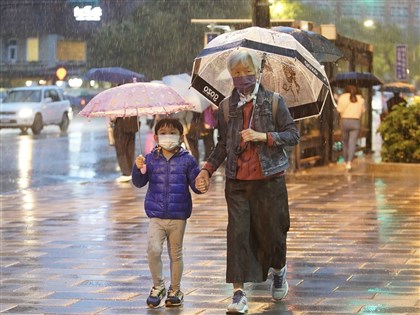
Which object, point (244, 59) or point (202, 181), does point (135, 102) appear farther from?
point (244, 59)

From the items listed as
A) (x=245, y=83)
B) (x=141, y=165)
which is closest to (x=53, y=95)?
(x=141, y=165)

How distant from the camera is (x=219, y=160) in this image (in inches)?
296

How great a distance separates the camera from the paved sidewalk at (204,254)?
771cm

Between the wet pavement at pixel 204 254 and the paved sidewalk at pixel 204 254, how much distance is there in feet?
0.03

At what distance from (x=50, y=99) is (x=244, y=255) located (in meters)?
33.0

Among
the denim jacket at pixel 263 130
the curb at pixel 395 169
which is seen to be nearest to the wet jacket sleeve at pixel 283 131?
the denim jacket at pixel 263 130

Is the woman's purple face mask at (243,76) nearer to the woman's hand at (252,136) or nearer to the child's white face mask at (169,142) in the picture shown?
the woman's hand at (252,136)

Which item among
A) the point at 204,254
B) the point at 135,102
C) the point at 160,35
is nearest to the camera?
the point at 135,102

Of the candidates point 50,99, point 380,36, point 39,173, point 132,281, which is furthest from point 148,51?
point 132,281

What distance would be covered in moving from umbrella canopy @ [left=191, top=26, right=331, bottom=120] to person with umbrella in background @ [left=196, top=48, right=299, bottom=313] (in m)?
0.41

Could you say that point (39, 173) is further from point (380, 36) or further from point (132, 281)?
point (380, 36)

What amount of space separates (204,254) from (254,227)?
8.26ft

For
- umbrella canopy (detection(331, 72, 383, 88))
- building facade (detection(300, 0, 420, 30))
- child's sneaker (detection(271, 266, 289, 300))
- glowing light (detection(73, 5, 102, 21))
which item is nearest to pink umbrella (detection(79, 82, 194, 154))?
child's sneaker (detection(271, 266, 289, 300))

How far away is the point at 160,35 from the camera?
194 feet
